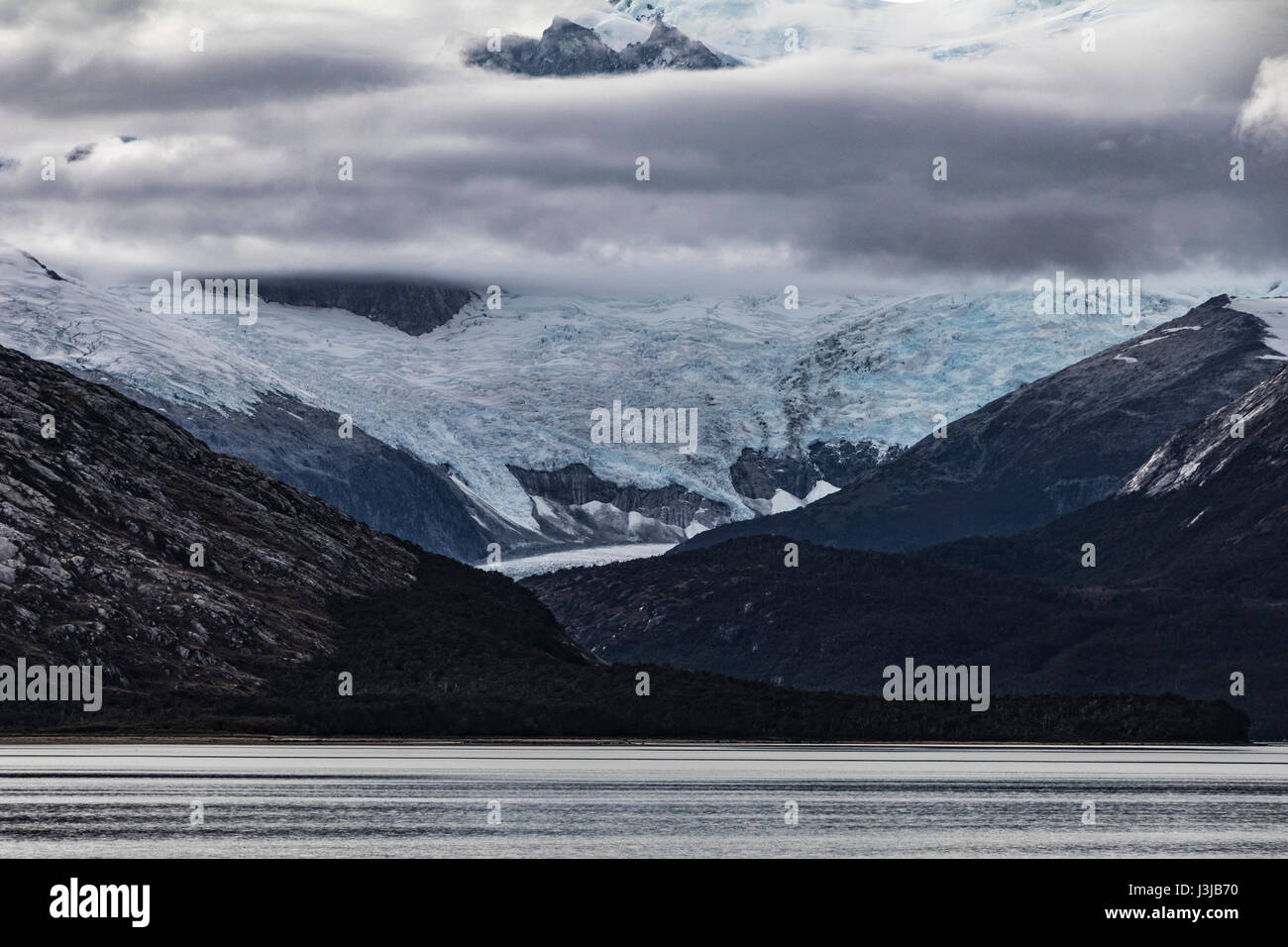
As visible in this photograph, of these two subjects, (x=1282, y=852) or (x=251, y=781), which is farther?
(x=251, y=781)
